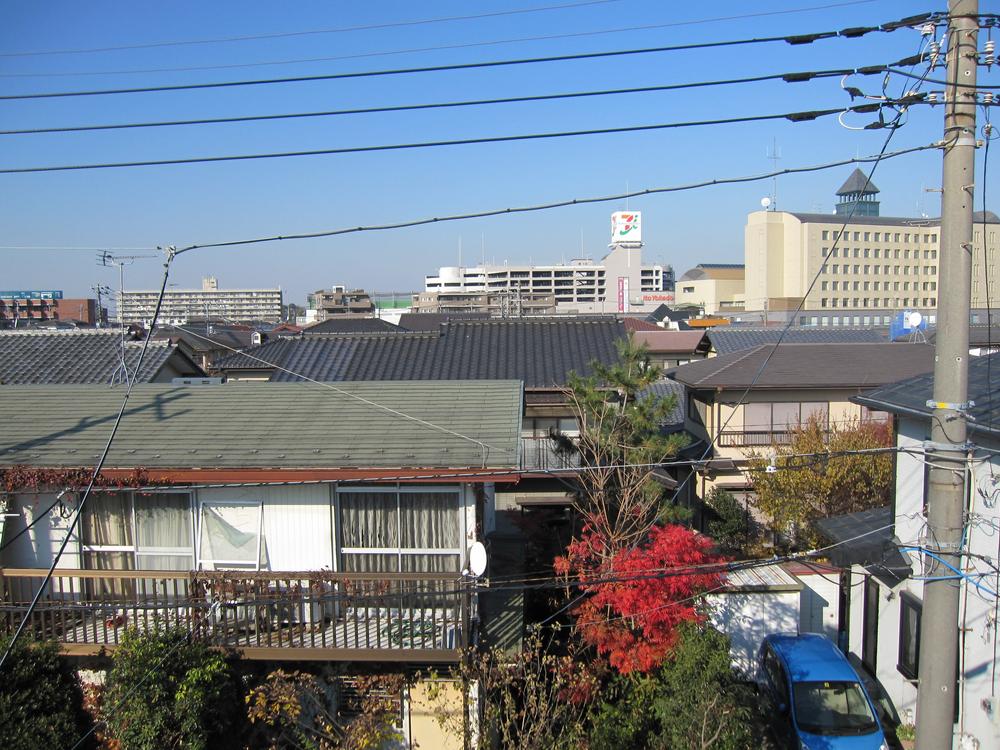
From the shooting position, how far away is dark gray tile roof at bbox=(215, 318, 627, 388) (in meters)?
19.0

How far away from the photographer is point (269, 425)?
383 inches

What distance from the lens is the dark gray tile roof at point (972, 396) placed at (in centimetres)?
757

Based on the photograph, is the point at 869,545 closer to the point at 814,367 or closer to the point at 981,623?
the point at 981,623

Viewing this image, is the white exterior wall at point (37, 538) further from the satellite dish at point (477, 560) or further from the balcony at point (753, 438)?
the balcony at point (753, 438)

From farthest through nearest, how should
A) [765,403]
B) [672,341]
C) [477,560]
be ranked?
1. [672,341]
2. [765,403]
3. [477,560]

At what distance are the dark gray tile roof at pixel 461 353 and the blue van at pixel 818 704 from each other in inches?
359

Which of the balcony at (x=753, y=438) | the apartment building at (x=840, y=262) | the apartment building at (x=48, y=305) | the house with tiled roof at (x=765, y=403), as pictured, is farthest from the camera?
the apartment building at (x=840, y=262)

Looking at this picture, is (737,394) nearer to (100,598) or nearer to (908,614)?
(908,614)

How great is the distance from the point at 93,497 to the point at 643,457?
7246mm

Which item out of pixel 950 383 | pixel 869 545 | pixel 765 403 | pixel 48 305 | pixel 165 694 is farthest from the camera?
pixel 48 305

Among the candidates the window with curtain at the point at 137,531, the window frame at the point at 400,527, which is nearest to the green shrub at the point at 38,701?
the window with curtain at the point at 137,531

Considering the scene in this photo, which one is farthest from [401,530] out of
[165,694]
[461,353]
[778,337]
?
[778,337]

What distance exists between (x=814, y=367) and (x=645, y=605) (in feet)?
48.7

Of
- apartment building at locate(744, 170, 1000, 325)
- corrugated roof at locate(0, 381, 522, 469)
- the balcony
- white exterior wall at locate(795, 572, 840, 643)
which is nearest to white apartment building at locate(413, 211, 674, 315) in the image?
apartment building at locate(744, 170, 1000, 325)
